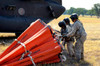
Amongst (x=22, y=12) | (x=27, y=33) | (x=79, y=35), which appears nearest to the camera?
(x=27, y=33)

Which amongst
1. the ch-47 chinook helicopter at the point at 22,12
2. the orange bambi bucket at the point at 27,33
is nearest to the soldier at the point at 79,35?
the orange bambi bucket at the point at 27,33

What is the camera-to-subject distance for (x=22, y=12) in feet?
38.3

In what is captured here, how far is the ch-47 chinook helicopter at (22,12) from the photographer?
35.3 ft

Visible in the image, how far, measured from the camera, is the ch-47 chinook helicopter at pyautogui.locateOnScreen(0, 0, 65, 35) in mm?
10763

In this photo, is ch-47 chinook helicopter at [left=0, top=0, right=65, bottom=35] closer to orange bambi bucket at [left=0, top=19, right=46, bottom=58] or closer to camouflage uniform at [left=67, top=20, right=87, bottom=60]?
orange bambi bucket at [left=0, top=19, right=46, bottom=58]

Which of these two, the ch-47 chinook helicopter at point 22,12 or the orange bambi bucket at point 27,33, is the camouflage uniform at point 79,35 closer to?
the orange bambi bucket at point 27,33

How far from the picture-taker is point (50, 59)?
6133 mm

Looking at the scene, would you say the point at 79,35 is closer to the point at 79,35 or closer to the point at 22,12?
the point at 79,35

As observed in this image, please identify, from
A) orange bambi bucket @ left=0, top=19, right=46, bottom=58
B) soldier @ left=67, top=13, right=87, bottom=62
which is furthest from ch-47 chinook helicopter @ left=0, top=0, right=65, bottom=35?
soldier @ left=67, top=13, right=87, bottom=62

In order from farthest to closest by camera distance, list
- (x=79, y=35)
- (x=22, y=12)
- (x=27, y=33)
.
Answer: (x=22, y=12) < (x=79, y=35) < (x=27, y=33)

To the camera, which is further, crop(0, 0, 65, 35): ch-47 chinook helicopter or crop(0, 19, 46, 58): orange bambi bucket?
crop(0, 0, 65, 35): ch-47 chinook helicopter

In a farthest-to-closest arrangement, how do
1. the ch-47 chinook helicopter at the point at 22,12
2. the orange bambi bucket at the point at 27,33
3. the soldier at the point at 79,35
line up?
the ch-47 chinook helicopter at the point at 22,12
the soldier at the point at 79,35
the orange bambi bucket at the point at 27,33

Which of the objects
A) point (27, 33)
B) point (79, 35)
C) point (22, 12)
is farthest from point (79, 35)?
point (22, 12)

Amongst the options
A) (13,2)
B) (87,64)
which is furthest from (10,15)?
(87,64)
